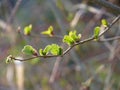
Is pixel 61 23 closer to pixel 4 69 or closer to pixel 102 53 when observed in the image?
pixel 102 53

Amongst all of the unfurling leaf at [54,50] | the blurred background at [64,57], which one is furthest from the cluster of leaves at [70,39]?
the blurred background at [64,57]

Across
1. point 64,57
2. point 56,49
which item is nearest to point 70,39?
A: point 56,49

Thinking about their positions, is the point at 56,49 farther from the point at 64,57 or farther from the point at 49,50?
the point at 64,57

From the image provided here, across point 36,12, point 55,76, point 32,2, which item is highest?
point 32,2

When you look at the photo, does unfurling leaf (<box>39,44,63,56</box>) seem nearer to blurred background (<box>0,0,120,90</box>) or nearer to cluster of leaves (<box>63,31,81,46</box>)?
cluster of leaves (<box>63,31,81,46</box>)

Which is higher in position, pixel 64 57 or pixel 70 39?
pixel 64 57

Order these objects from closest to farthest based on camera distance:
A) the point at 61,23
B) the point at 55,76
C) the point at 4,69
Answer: the point at 61,23 < the point at 55,76 < the point at 4,69

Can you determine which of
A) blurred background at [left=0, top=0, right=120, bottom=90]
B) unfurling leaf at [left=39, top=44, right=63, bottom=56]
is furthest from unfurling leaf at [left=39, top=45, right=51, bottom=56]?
blurred background at [left=0, top=0, right=120, bottom=90]

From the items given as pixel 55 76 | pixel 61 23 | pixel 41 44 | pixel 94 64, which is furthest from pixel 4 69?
pixel 61 23

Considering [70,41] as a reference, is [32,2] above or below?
above
